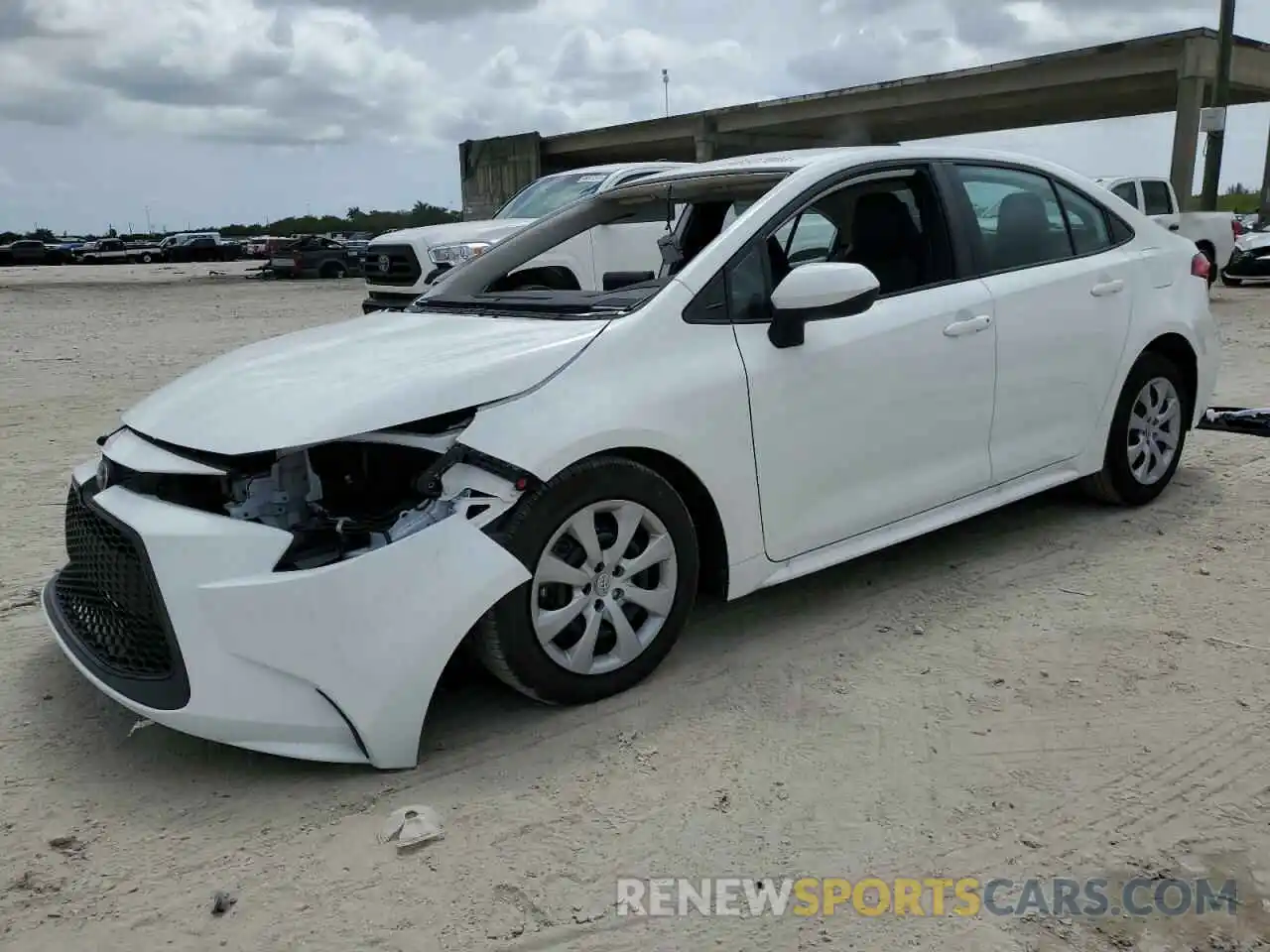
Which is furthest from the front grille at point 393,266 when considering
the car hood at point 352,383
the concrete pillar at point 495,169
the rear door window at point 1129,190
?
the concrete pillar at point 495,169

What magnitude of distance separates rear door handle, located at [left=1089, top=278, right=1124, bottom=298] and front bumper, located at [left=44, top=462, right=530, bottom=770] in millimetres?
3015

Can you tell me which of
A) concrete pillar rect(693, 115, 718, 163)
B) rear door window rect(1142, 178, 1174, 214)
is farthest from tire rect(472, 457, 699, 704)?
concrete pillar rect(693, 115, 718, 163)

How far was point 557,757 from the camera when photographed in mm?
3094

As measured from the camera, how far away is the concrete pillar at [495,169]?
45.7 meters

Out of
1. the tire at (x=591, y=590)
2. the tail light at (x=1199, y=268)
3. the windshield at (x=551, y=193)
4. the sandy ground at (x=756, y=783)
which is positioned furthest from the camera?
the windshield at (x=551, y=193)

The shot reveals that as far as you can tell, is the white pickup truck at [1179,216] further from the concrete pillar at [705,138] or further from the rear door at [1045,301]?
the concrete pillar at [705,138]

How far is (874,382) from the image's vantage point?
12.6 ft

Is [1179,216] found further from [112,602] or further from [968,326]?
[112,602]

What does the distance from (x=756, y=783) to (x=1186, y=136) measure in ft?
89.7

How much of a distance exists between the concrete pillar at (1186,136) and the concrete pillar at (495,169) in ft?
84.7

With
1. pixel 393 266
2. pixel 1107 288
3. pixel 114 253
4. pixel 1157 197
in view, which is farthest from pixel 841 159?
pixel 114 253

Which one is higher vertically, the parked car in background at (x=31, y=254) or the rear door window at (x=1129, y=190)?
the rear door window at (x=1129, y=190)

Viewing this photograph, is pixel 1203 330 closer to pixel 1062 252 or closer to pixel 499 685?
pixel 1062 252

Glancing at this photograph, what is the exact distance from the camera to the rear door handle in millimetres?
4676
